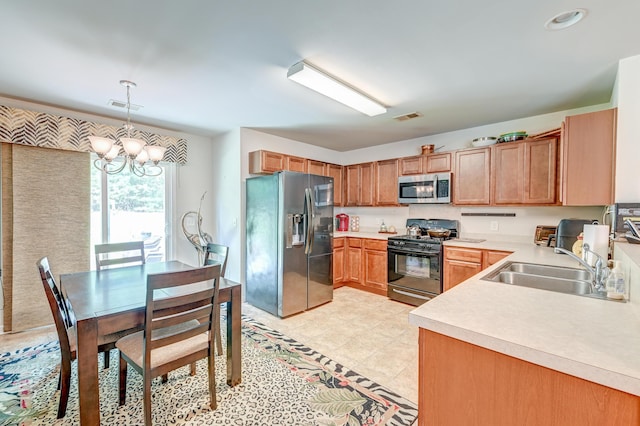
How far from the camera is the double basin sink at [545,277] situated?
1.75m

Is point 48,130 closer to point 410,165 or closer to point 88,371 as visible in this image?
point 88,371

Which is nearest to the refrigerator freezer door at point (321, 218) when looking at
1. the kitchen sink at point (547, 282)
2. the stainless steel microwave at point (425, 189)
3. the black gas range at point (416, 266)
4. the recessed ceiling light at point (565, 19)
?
the black gas range at point (416, 266)

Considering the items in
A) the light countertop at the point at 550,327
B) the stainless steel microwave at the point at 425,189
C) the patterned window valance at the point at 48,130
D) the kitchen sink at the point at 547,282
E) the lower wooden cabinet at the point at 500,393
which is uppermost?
the patterned window valance at the point at 48,130

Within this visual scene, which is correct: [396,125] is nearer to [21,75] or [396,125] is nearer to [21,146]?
[21,75]

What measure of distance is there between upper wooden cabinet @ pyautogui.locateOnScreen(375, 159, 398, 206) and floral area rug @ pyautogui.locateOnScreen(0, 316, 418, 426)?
2.72 meters

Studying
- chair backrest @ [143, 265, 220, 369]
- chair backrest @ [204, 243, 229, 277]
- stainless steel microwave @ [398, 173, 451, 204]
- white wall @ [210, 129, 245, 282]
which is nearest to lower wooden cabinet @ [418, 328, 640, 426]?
chair backrest @ [143, 265, 220, 369]

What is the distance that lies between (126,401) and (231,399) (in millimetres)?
706

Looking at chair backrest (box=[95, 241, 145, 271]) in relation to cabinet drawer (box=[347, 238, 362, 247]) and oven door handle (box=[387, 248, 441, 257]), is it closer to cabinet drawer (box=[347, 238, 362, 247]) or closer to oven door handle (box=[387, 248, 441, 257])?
cabinet drawer (box=[347, 238, 362, 247])

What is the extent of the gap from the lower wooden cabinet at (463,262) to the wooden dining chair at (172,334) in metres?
2.80

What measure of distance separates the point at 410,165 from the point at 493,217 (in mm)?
1313

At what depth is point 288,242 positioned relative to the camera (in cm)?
338

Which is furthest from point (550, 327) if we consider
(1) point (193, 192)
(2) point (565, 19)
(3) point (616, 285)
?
(1) point (193, 192)

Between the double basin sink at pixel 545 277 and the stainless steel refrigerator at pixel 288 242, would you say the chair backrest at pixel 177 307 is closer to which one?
the stainless steel refrigerator at pixel 288 242

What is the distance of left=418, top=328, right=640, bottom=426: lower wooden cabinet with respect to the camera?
0.79 metres
